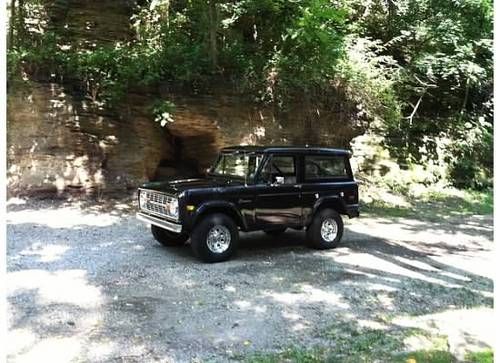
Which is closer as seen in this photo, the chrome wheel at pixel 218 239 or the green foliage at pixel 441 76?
the chrome wheel at pixel 218 239

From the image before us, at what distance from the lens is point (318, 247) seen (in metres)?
8.36

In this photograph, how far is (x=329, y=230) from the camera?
8.48 meters

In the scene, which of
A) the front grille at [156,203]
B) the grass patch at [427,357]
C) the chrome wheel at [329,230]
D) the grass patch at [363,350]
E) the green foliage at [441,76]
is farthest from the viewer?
the green foliage at [441,76]

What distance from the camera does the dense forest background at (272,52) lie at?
480 inches

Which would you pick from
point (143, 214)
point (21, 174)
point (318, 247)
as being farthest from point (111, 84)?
point (318, 247)

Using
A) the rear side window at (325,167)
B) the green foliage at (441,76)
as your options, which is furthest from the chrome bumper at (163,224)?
the green foliage at (441,76)

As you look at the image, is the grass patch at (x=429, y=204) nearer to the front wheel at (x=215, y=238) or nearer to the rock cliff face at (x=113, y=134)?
the rock cliff face at (x=113, y=134)

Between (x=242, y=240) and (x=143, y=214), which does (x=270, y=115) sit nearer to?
(x=242, y=240)

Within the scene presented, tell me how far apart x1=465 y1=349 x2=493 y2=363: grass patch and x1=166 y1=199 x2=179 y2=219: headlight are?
14.1ft

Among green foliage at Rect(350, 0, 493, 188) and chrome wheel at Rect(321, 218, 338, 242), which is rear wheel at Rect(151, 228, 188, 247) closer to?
chrome wheel at Rect(321, 218, 338, 242)

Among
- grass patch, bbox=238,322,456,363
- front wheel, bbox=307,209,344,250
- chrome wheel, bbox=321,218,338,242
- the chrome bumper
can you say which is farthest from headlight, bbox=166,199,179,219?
grass patch, bbox=238,322,456,363

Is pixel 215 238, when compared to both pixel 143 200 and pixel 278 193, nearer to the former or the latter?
pixel 278 193

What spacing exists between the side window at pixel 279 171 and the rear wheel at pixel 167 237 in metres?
1.83

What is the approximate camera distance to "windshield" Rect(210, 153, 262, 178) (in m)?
7.85
